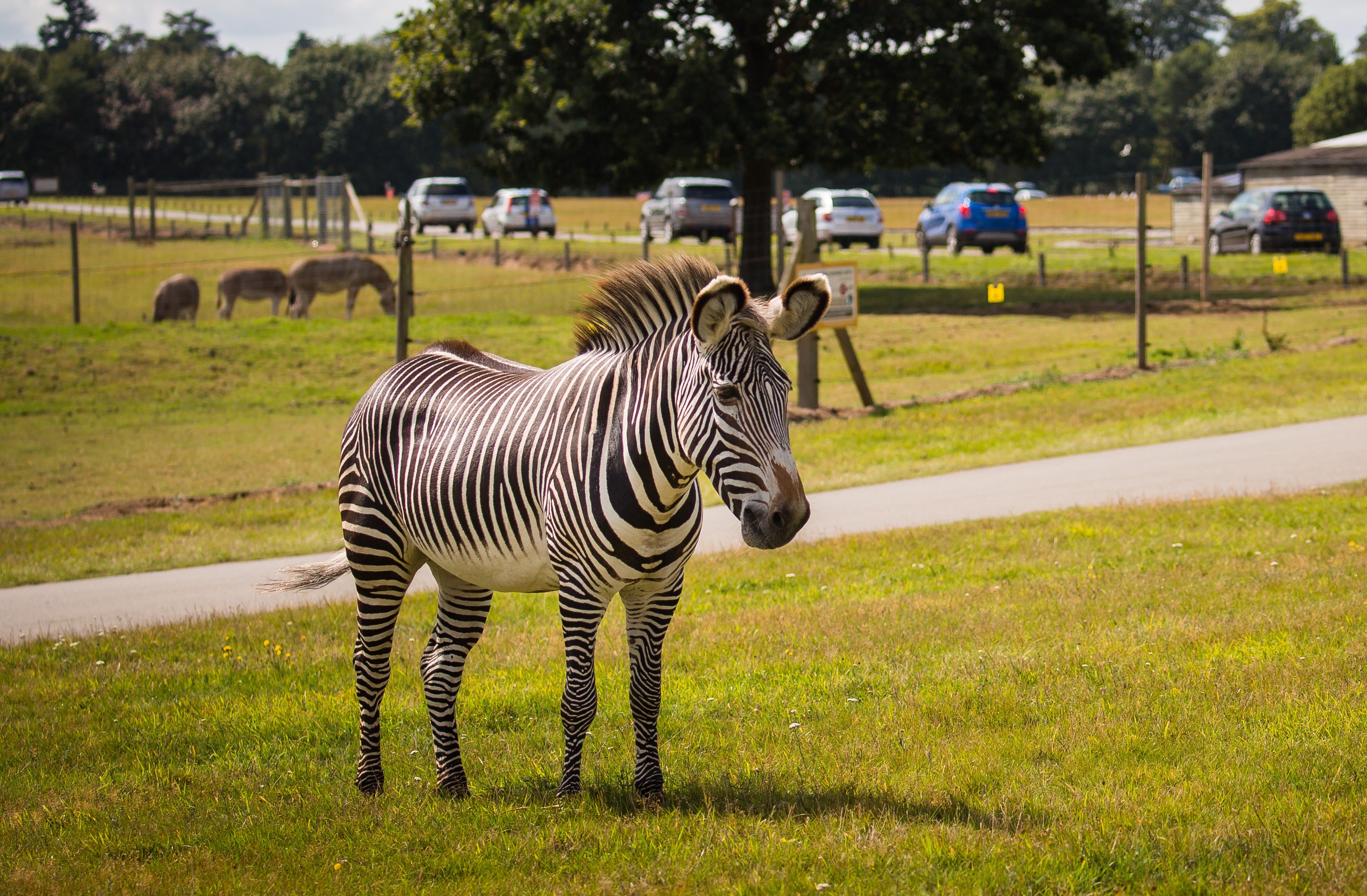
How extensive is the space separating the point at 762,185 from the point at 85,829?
2432 centimetres

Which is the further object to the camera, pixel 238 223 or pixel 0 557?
pixel 238 223

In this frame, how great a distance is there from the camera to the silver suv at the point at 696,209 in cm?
3731

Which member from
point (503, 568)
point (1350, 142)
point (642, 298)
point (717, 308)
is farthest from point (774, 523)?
point (1350, 142)

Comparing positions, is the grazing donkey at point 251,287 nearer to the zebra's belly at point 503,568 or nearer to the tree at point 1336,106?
the zebra's belly at point 503,568

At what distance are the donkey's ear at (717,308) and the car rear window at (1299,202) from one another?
1334 inches

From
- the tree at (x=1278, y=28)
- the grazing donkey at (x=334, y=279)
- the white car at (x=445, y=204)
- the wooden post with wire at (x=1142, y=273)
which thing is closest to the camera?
the wooden post with wire at (x=1142, y=273)

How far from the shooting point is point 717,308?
13.7 feet

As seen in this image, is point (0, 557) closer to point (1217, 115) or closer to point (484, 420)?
point (484, 420)

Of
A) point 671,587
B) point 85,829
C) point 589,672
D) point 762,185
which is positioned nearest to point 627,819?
point 589,672

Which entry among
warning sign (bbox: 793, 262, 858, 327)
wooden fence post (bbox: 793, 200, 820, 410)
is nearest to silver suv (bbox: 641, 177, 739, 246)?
wooden fence post (bbox: 793, 200, 820, 410)

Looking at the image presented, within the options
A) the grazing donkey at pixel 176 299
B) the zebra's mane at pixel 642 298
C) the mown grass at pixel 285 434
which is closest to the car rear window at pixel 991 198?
the mown grass at pixel 285 434

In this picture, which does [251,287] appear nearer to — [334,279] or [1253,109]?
[334,279]

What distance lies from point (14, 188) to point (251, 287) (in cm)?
4213

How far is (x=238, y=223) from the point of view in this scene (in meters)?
49.9
